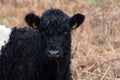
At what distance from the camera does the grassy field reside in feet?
28.4

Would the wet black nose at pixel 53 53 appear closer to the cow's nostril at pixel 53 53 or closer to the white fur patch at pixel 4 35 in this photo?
the cow's nostril at pixel 53 53

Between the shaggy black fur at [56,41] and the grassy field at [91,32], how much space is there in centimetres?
158

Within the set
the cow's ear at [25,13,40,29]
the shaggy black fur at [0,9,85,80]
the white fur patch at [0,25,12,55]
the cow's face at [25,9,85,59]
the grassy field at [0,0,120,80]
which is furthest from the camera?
the grassy field at [0,0,120,80]

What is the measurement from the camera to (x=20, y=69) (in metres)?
6.94

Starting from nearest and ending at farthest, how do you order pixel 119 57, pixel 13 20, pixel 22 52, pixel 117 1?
1. pixel 22 52
2. pixel 119 57
3. pixel 13 20
4. pixel 117 1

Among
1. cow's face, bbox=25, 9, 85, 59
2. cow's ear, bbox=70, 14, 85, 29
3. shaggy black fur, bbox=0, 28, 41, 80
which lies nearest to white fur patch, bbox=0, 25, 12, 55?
shaggy black fur, bbox=0, 28, 41, 80

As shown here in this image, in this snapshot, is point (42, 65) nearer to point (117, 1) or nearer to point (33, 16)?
point (33, 16)

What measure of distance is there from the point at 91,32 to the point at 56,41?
11.8 ft

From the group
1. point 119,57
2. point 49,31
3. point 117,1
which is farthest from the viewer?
point 117,1

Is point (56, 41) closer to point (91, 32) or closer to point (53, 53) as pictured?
point (53, 53)

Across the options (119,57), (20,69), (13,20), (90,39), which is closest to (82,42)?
(90,39)

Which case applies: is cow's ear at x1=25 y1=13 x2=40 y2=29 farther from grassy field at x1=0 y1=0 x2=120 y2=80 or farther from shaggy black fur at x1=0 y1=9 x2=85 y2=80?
grassy field at x1=0 y1=0 x2=120 y2=80

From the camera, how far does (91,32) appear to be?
10.1 metres

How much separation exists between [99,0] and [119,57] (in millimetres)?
3254
